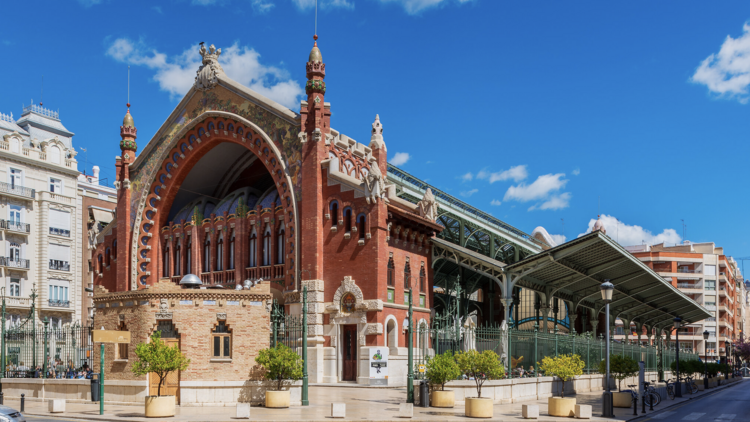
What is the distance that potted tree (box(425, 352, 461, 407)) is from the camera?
27.0m

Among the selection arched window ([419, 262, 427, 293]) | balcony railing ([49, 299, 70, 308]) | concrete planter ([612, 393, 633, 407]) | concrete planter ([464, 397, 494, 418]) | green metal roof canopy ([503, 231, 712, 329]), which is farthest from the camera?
balcony railing ([49, 299, 70, 308])

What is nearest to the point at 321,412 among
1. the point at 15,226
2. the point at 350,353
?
the point at 350,353

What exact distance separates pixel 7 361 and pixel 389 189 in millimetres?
22114

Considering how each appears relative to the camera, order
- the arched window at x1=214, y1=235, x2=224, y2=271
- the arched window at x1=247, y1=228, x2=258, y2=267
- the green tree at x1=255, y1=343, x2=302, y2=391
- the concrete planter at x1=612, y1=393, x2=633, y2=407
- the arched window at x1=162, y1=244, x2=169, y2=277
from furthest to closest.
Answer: the arched window at x1=162, y1=244, x2=169, y2=277 < the arched window at x1=214, y1=235, x2=224, y2=271 < the arched window at x1=247, y1=228, x2=258, y2=267 < the concrete planter at x1=612, y1=393, x2=633, y2=407 < the green tree at x1=255, y1=343, x2=302, y2=391

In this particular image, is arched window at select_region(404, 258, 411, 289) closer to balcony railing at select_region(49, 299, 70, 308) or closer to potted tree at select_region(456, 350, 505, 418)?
potted tree at select_region(456, 350, 505, 418)

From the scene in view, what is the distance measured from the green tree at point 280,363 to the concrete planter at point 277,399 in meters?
0.73

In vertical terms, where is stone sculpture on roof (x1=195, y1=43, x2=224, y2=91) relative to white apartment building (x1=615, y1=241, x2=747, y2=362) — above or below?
above

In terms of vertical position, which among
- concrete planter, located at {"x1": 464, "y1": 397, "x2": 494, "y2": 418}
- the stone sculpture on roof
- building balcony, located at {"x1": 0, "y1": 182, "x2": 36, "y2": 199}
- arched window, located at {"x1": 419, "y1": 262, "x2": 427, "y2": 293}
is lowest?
concrete planter, located at {"x1": 464, "y1": 397, "x2": 494, "y2": 418}

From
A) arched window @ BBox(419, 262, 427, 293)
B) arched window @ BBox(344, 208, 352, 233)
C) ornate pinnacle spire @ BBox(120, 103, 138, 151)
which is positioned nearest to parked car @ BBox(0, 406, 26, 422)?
arched window @ BBox(344, 208, 352, 233)

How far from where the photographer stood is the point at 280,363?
26.7 m

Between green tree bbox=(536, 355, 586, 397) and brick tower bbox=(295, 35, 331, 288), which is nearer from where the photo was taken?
green tree bbox=(536, 355, 586, 397)

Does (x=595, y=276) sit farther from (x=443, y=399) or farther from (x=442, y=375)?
(x=442, y=375)

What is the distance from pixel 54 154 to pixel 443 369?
160ft

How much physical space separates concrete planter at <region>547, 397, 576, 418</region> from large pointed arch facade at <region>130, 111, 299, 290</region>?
20.3 m
